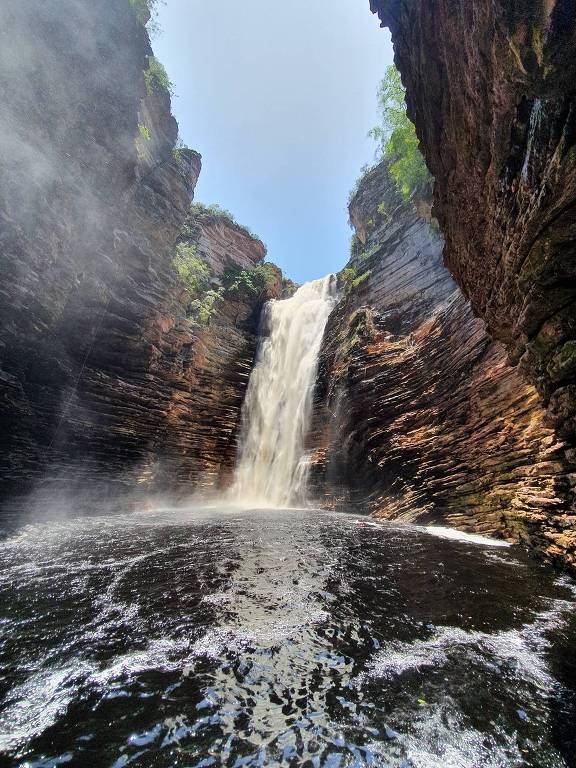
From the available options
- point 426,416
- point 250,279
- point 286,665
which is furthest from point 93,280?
point 286,665

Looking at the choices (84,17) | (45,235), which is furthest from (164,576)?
(84,17)

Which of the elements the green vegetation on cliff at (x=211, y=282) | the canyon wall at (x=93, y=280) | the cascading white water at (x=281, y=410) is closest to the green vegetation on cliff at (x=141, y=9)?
the canyon wall at (x=93, y=280)

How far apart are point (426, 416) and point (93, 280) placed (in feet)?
42.9

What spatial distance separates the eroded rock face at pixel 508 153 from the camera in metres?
3.13

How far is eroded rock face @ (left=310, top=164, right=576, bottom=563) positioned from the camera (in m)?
7.22

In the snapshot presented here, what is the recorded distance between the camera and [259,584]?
4.41 meters

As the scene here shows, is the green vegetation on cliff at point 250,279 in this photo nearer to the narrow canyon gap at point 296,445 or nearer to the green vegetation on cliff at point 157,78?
the narrow canyon gap at point 296,445

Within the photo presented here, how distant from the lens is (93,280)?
13.4 meters

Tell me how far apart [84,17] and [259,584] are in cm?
1831

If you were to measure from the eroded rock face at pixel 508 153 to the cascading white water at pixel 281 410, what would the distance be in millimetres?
12216

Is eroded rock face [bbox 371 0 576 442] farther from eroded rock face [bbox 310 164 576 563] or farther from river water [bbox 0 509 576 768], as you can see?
river water [bbox 0 509 576 768]

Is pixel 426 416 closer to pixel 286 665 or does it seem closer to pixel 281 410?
pixel 281 410

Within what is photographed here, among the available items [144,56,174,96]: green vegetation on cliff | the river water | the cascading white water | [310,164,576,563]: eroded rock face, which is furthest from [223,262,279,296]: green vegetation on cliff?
the river water

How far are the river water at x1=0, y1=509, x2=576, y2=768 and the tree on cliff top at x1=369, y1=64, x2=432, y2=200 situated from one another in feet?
48.7
